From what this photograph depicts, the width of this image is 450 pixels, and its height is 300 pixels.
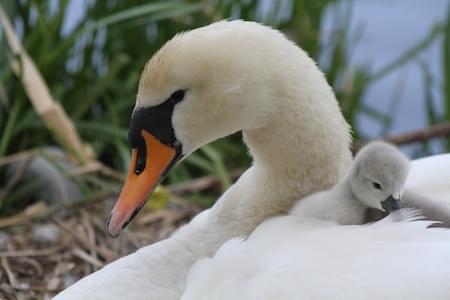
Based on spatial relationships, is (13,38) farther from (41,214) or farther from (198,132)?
(198,132)

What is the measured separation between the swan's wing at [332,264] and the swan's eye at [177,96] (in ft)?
0.97

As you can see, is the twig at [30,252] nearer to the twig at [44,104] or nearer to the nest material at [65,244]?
the nest material at [65,244]

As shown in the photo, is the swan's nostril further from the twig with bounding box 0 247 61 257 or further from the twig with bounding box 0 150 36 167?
the twig with bounding box 0 150 36 167

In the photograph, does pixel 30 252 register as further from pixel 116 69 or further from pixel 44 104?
pixel 116 69

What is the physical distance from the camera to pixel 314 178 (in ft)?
7.72

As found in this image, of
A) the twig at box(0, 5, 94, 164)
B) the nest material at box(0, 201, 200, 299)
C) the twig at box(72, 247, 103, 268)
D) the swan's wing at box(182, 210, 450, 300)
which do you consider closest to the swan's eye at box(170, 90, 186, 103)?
the swan's wing at box(182, 210, 450, 300)

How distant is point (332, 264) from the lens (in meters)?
2.07

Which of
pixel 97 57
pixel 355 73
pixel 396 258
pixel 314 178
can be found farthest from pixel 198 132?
pixel 355 73

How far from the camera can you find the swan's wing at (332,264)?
198cm

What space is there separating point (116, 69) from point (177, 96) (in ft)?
5.29

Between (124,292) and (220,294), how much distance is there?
0.30 m

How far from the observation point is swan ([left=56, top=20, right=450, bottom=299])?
7.31 ft

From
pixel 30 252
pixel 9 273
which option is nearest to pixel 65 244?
pixel 30 252

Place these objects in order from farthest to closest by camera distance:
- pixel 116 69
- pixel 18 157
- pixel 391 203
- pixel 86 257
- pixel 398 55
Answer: pixel 398 55 → pixel 116 69 → pixel 18 157 → pixel 86 257 → pixel 391 203
